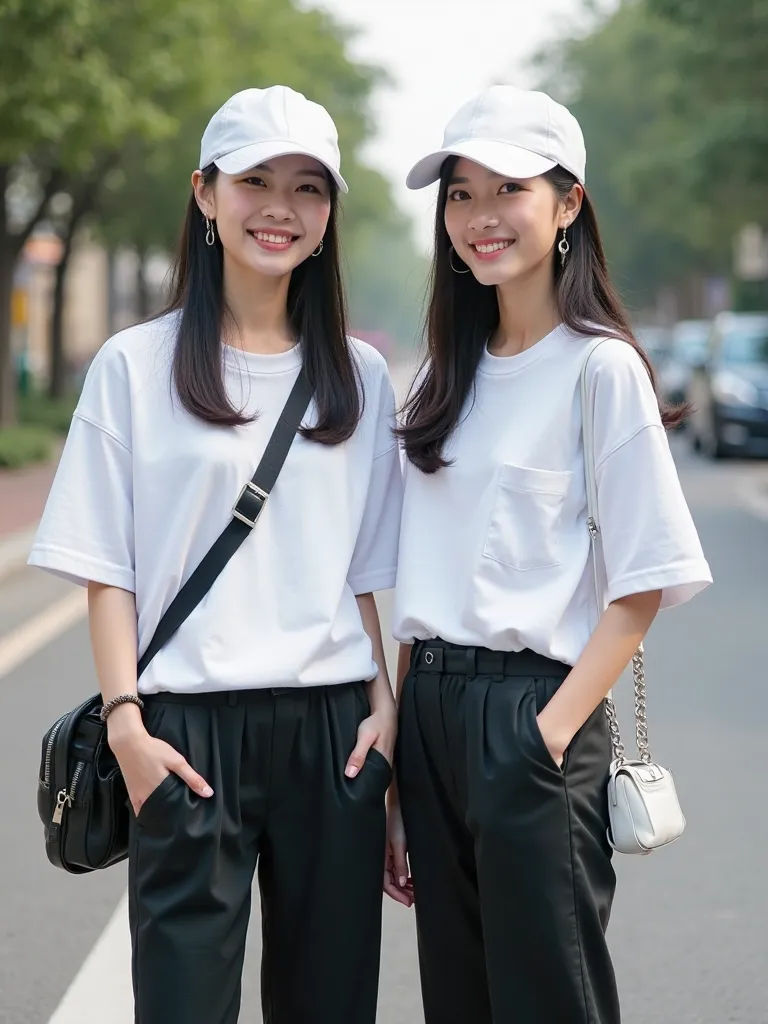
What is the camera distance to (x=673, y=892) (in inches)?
188

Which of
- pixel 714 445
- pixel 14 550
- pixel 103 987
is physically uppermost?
pixel 103 987

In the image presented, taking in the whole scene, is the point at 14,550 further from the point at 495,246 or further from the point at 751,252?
the point at 751,252

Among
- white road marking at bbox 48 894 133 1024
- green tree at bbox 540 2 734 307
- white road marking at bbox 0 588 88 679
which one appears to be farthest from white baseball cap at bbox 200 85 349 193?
green tree at bbox 540 2 734 307

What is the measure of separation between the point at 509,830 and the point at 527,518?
1.66 ft

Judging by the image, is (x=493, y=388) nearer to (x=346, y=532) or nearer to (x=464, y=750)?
(x=346, y=532)

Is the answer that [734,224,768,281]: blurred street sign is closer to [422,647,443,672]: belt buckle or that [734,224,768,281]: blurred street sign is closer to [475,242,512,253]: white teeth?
[475,242,512,253]: white teeth

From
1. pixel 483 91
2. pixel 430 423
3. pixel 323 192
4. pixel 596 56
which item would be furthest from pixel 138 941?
pixel 596 56

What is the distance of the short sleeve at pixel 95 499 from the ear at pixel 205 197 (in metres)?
0.38

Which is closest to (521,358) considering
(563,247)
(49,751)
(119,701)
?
(563,247)

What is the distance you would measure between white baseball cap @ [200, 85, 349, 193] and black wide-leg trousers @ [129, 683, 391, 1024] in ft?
2.96

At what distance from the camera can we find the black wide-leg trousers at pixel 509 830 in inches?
103

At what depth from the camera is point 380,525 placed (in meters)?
2.91

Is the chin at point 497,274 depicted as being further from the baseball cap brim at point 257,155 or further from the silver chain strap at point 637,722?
the silver chain strap at point 637,722

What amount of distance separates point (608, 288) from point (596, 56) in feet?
191
